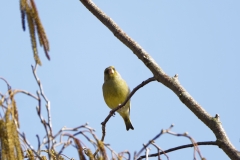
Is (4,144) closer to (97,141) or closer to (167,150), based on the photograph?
(97,141)

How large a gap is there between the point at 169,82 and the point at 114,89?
4.38m

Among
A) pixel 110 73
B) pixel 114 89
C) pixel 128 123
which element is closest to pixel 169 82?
pixel 114 89

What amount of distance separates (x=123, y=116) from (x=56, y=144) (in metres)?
5.93

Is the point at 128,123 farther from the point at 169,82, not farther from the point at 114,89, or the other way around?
the point at 169,82

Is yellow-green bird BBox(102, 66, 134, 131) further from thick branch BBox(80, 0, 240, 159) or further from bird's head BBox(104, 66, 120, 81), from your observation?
thick branch BBox(80, 0, 240, 159)

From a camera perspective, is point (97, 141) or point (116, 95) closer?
point (97, 141)

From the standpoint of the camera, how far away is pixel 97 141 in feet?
8.60

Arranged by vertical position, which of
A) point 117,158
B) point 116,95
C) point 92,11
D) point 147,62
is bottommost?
point 117,158

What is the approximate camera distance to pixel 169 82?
11.5 ft

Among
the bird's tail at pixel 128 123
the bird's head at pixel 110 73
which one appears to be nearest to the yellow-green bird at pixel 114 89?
the bird's head at pixel 110 73

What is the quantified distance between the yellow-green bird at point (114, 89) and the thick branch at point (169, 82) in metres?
4.09

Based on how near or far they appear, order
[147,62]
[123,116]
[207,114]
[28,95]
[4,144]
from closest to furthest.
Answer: [4,144] < [28,95] < [207,114] < [147,62] < [123,116]

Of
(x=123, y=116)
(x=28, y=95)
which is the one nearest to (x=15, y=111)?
(x=28, y=95)

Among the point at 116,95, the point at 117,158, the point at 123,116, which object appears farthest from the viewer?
the point at 123,116
